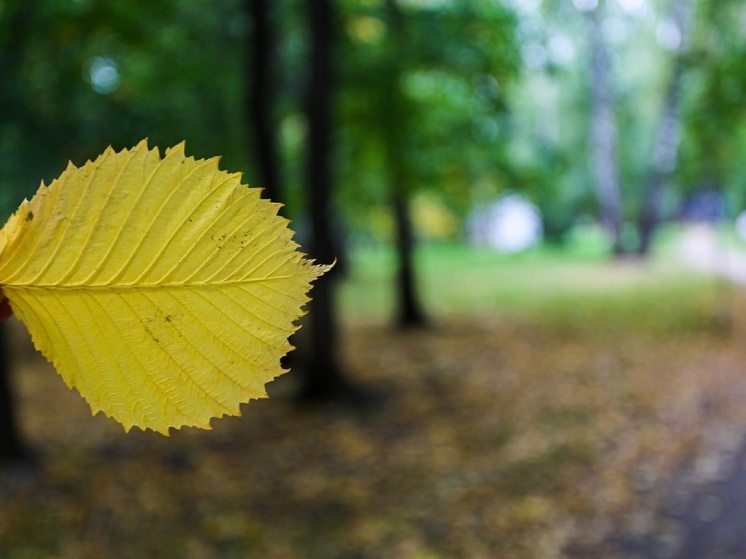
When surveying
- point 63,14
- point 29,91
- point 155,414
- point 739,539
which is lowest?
point 739,539

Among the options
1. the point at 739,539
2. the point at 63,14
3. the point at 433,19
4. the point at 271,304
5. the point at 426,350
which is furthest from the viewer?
the point at 426,350

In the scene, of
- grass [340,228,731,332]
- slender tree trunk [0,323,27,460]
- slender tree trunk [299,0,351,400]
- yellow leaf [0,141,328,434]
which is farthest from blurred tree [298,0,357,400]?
yellow leaf [0,141,328,434]

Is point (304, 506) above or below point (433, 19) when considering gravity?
below

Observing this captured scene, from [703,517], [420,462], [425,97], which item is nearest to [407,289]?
[425,97]

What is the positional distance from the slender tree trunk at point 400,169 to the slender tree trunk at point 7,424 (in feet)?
20.4

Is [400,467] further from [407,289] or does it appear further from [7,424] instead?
[407,289]

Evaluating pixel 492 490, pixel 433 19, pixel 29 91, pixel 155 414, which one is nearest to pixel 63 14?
pixel 29 91

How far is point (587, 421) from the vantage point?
28.1 feet

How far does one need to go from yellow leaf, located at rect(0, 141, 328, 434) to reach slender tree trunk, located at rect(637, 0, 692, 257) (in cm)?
1890

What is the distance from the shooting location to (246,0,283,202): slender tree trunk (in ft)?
28.9

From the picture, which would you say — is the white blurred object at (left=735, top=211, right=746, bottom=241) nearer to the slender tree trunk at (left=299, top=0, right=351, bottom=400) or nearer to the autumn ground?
the autumn ground

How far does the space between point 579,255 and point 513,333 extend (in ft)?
55.8

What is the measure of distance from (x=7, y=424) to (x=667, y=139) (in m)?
20.2

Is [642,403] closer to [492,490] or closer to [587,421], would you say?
[587,421]
